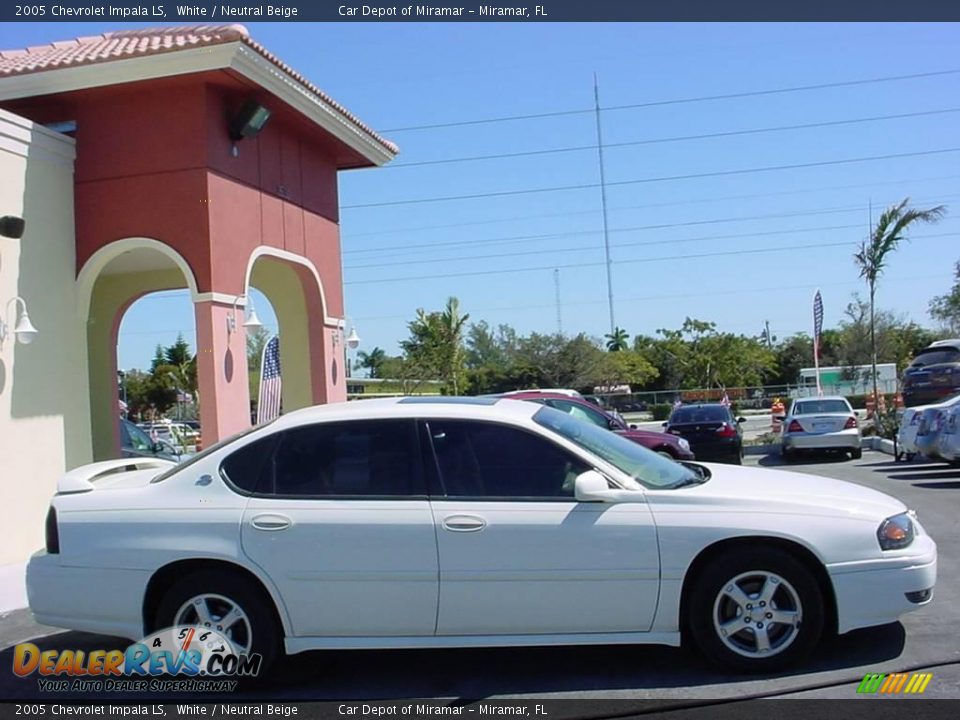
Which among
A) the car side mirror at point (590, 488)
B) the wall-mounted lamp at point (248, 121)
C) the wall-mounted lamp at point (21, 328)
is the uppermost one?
the wall-mounted lamp at point (248, 121)

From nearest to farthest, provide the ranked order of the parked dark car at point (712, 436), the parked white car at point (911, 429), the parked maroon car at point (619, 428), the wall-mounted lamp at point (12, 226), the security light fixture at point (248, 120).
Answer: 1. the wall-mounted lamp at point (12, 226)
2. the security light fixture at point (248, 120)
3. the parked maroon car at point (619, 428)
4. the parked white car at point (911, 429)
5. the parked dark car at point (712, 436)

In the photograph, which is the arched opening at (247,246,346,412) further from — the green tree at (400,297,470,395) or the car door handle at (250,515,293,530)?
the green tree at (400,297,470,395)

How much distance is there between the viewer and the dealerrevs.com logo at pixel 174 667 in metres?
5.10

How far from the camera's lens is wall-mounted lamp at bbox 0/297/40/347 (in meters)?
9.11

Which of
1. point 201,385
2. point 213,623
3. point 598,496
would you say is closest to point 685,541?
point 598,496

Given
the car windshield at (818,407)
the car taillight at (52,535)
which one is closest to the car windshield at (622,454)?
the car taillight at (52,535)

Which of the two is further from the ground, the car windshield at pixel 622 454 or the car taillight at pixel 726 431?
the car windshield at pixel 622 454

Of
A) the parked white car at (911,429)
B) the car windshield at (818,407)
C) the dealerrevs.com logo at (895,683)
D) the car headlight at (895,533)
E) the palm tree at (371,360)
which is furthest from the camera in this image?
the palm tree at (371,360)

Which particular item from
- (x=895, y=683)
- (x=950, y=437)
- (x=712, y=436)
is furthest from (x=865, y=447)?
(x=895, y=683)

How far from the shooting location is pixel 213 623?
5.11m

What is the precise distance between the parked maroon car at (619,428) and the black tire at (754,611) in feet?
27.1

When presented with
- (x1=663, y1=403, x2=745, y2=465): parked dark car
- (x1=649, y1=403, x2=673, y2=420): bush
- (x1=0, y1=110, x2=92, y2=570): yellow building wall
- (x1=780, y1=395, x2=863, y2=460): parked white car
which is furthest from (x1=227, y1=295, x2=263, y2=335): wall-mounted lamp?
(x1=649, y1=403, x2=673, y2=420): bush

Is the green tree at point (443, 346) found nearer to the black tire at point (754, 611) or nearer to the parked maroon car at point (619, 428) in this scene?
the parked maroon car at point (619, 428)

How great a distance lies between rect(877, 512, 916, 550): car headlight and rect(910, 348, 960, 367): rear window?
774 inches
